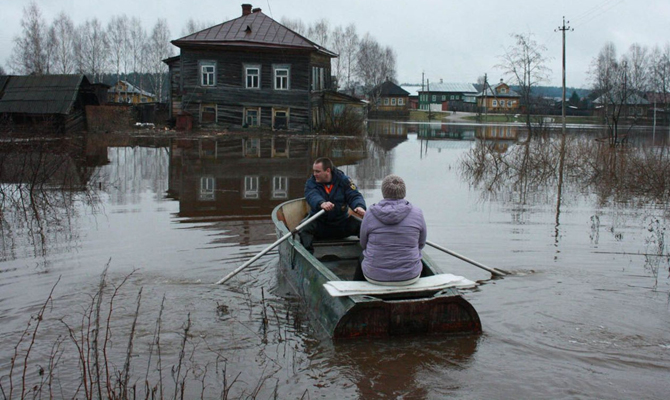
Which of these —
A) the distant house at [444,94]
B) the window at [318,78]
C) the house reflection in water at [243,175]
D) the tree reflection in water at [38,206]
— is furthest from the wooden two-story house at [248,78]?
the distant house at [444,94]

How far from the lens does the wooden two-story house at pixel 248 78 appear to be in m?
36.2

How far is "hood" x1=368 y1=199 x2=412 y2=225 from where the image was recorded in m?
6.11

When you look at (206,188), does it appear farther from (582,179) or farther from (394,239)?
(394,239)

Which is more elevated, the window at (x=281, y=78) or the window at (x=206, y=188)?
the window at (x=281, y=78)

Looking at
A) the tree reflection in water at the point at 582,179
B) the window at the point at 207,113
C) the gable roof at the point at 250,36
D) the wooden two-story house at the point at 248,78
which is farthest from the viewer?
the window at the point at 207,113

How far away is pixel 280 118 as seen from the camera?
3728cm

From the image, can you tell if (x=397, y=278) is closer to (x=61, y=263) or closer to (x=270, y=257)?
(x=270, y=257)

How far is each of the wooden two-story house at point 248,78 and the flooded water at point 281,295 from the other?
19.1 m

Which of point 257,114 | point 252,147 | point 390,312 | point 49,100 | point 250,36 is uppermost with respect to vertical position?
point 250,36

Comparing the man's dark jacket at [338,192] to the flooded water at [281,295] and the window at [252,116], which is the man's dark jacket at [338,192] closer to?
the flooded water at [281,295]

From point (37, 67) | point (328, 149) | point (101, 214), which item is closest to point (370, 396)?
point (101, 214)

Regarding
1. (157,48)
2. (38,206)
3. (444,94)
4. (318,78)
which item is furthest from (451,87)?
(38,206)

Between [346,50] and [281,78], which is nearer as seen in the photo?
[281,78]

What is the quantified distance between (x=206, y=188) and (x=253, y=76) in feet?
70.0
